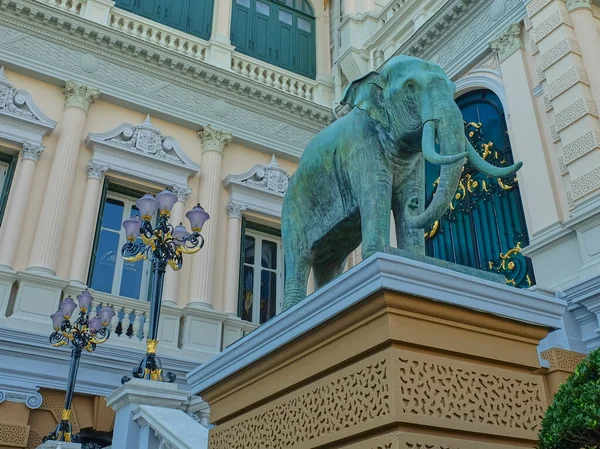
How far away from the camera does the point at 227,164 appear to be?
42.7 feet

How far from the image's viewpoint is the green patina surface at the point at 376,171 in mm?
2391

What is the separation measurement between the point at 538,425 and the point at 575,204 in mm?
6936

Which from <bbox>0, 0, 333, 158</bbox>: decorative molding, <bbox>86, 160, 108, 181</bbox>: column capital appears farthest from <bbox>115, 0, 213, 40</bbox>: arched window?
<bbox>86, 160, 108, 181</bbox>: column capital

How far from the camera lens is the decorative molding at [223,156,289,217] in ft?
41.7

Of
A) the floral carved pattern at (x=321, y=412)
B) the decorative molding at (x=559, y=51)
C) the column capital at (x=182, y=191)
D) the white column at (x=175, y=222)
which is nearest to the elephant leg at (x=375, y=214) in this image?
the floral carved pattern at (x=321, y=412)

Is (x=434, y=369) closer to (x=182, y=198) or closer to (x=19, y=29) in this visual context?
(x=182, y=198)

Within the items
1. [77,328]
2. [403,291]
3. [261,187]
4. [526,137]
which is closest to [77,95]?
[261,187]

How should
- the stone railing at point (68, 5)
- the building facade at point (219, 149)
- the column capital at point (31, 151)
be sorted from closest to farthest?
the building facade at point (219, 149)
the column capital at point (31, 151)
the stone railing at point (68, 5)

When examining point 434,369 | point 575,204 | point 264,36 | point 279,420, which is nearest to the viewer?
point 434,369

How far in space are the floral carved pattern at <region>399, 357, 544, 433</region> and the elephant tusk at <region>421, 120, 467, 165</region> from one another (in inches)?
29.5

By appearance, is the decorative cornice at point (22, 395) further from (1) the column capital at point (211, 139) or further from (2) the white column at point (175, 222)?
(1) the column capital at point (211, 139)

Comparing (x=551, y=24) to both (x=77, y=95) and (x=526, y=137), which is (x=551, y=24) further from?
(x=77, y=95)

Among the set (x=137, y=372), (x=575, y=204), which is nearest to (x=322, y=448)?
(x=137, y=372)

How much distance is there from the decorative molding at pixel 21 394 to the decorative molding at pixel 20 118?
4106 millimetres
